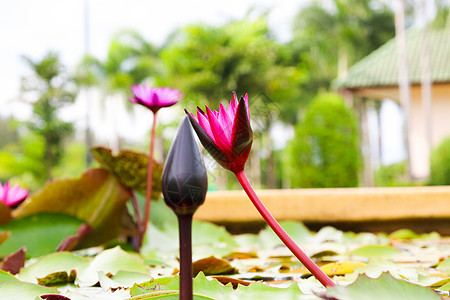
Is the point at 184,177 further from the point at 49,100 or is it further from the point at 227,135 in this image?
the point at 49,100

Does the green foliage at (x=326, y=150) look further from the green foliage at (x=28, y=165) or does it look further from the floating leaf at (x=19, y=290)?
the green foliage at (x=28, y=165)

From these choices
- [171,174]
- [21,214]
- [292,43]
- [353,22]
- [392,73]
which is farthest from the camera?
[353,22]

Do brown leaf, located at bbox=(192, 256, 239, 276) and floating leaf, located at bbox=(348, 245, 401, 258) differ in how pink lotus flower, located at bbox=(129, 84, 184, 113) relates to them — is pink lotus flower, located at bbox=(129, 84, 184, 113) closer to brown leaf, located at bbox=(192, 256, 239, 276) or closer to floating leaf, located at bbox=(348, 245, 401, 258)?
brown leaf, located at bbox=(192, 256, 239, 276)

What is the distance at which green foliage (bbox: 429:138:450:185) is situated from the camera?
8453 mm

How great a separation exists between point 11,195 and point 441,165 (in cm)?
880

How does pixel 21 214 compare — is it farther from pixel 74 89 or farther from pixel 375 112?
pixel 375 112

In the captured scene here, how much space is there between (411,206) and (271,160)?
2357cm

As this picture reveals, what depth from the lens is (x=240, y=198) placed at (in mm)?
1164

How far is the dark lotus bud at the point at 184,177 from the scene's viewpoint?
272 millimetres

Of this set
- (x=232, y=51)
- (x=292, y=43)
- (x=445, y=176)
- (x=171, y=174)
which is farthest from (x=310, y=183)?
(x=292, y=43)

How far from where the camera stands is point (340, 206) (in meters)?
1.13

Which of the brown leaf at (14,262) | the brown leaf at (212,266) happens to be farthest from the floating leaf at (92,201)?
the brown leaf at (212,266)

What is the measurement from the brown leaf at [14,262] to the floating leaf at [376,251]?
0.46 metres

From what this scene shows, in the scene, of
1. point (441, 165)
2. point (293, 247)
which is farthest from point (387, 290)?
point (441, 165)
